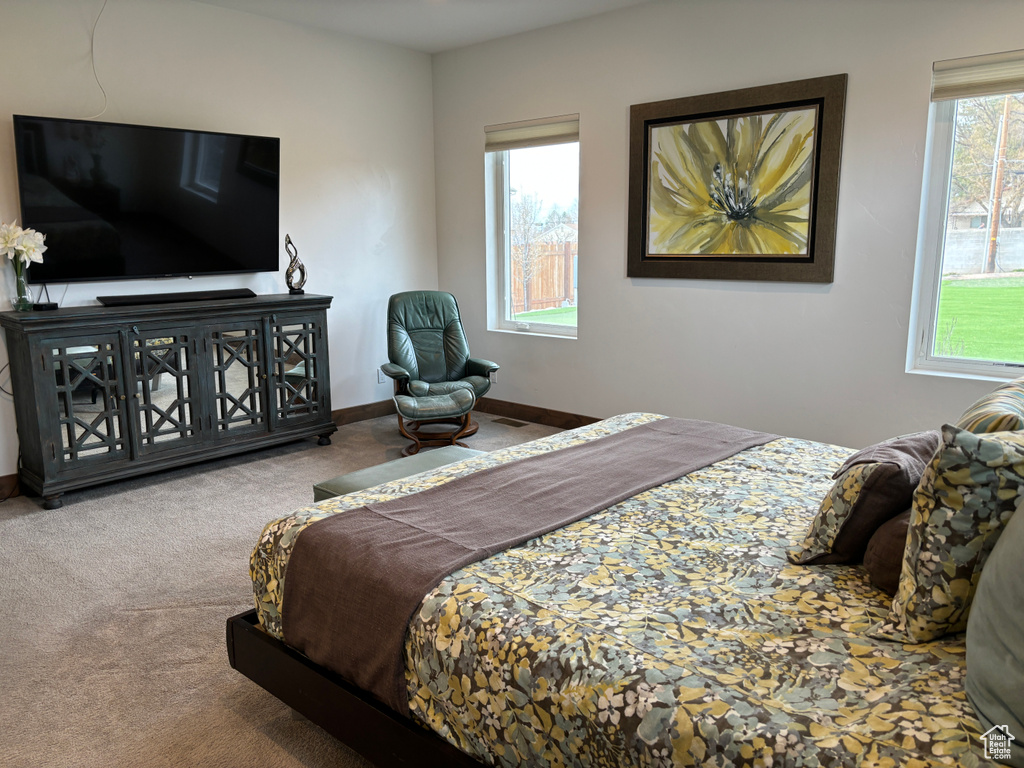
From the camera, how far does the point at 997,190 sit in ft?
11.7

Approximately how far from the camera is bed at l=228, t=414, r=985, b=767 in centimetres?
124

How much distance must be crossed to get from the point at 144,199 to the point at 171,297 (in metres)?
0.57

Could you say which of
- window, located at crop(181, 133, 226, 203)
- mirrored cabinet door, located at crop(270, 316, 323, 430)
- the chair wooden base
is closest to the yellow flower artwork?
the chair wooden base

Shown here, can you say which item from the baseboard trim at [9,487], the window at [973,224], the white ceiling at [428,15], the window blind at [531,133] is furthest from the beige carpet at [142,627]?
the window at [973,224]

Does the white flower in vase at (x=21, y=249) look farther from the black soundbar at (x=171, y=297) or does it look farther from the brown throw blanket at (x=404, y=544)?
the brown throw blanket at (x=404, y=544)

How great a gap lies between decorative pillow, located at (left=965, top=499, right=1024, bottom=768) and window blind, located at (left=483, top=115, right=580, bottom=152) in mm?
4262

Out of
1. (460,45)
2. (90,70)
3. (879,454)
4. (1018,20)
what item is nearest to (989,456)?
(879,454)

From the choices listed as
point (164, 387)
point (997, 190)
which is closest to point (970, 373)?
point (997, 190)

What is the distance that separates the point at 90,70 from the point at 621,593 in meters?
4.18

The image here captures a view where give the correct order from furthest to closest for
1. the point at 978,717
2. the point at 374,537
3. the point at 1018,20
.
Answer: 1. the point at 1018,20
2. the point at 374,537
3. the point at 978,717

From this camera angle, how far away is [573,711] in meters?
1.40

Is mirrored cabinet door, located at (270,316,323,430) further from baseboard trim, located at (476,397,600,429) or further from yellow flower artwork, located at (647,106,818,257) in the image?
yellow flower artwork, located at (647,106,818,257)

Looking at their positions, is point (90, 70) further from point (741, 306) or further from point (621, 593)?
point (621, 593)

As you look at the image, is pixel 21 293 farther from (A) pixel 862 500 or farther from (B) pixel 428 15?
(A) pixel 862 500
